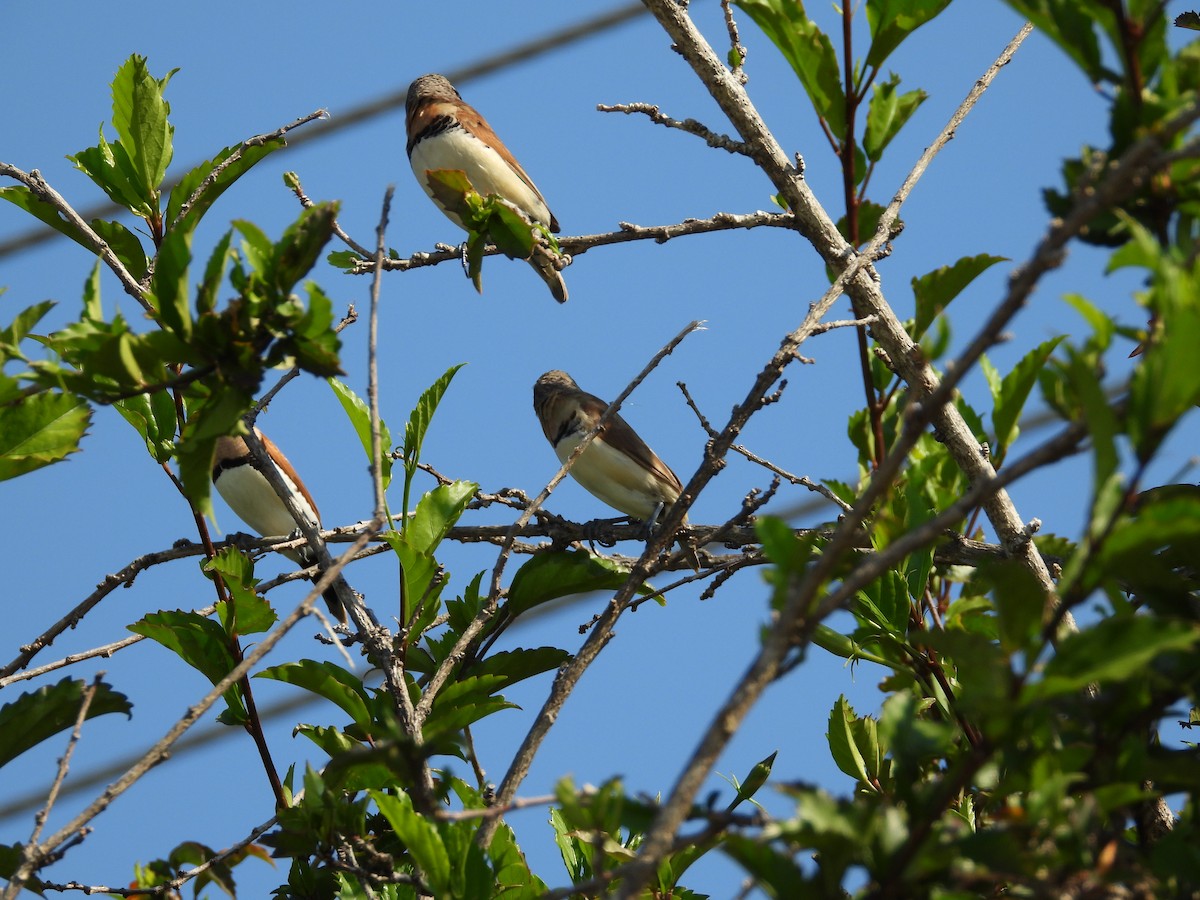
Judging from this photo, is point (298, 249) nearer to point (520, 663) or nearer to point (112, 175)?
point (520, 663)

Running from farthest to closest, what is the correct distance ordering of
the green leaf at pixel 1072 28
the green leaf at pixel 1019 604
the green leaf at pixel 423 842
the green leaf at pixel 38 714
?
1. the green leaf at pixel 38 714
2. the green leaf at pixel 423 842
3. the green leaf at pixel 1072 28
4. the green leaf at pixel 1019 604

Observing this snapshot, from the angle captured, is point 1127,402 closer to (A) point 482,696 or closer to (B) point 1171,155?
(B) point 1171,155

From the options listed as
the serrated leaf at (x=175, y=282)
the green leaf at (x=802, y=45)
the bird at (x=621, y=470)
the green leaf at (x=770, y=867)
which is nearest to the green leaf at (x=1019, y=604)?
the green leaf at (x=770, y=867)

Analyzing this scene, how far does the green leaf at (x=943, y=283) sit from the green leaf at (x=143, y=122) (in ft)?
6.29

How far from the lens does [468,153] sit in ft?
19.3

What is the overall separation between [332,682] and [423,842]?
2.58 feet

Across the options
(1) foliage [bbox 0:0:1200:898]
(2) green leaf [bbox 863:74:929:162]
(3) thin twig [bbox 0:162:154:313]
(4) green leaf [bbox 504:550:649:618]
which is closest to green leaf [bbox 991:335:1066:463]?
(1) foliage [bbox 0:0:1200:898]

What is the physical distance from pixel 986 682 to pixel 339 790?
1.63 meters

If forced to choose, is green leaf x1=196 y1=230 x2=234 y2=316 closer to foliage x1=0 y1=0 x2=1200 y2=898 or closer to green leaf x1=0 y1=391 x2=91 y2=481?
foliage x1=0 y1=0 x2=1200 y2=898

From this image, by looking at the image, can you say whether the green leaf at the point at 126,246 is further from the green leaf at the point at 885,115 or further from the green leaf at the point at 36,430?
the green leaf at the point at 885,115

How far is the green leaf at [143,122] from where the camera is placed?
317 cm

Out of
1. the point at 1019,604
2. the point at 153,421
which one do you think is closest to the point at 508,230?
the point at 153,421

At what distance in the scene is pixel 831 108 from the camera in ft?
8.86

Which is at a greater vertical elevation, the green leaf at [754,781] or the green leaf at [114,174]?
the green leaf at [114,174]
